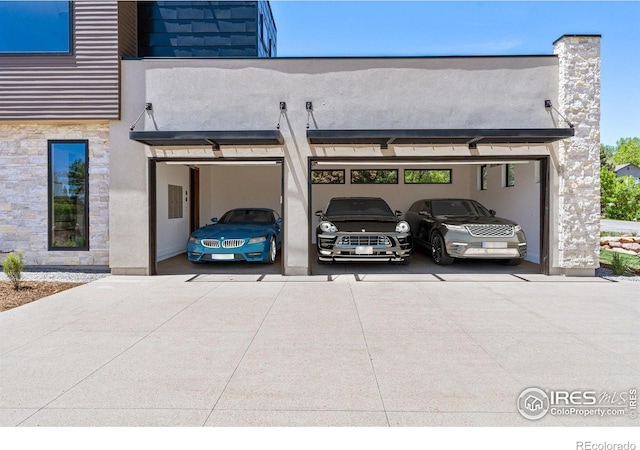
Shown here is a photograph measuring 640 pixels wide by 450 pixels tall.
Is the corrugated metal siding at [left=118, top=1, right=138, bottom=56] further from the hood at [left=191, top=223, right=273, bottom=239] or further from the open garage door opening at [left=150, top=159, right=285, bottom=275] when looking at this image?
the hood at [left=191, top=223, right=273, bottom=239]

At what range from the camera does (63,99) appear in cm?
822

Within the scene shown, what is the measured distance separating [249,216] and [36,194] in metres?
4.62

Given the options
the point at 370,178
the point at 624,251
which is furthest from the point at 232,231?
the point at 624,251

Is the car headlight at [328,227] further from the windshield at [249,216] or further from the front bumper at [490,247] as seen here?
the front bumper at [490,247]

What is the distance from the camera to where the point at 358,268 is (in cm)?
905

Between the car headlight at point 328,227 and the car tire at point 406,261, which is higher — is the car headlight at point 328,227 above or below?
above

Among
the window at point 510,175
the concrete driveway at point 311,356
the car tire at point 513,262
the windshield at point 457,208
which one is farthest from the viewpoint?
the window at point 510,175

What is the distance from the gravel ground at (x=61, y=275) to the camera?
7664 mm

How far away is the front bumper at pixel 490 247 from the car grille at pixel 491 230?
9 centimetres

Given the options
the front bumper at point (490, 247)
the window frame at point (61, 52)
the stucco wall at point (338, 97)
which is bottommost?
the front bumper at point (490, 247)

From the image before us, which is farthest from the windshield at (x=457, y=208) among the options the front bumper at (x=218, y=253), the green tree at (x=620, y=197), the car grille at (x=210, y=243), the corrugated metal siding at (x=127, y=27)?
the green tree at (x=620, y=197)

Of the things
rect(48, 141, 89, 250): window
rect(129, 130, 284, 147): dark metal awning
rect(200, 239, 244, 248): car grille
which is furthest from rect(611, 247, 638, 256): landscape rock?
rect(48, 141, 89, 250): window

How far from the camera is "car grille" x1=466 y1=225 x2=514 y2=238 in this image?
8570 millimetres

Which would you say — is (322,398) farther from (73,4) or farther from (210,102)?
(73,4)
